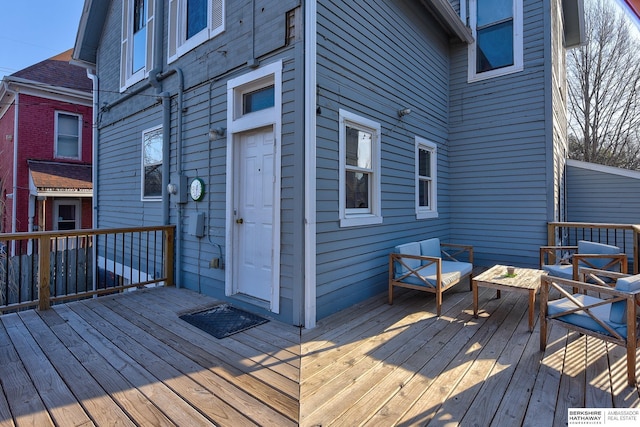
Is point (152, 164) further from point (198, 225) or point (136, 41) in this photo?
point (136, 41)

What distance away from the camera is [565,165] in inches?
291

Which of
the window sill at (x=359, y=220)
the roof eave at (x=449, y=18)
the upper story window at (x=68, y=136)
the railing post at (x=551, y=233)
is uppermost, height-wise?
the roof eave at (x=449, y=18)

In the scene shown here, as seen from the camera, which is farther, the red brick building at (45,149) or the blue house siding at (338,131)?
the red brick building at (45,149)

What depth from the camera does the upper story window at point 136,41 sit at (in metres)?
5.87

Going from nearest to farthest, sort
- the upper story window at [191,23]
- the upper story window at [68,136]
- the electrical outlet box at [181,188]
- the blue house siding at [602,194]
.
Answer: the upper story window at [191,23], the electrical outlet box at [181,188], the blue house siding at [602,194], the upper story window at [68,136]

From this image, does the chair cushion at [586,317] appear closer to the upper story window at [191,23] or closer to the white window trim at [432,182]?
the white window trim at [432,182]

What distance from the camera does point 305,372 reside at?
248cm

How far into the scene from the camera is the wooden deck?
78.3 inches

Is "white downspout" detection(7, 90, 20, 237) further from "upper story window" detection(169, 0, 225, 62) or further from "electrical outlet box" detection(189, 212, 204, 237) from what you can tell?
"electrical outlet box" detection(189, 212, 204, 237)

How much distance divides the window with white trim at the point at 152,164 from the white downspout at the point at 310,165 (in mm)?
3376

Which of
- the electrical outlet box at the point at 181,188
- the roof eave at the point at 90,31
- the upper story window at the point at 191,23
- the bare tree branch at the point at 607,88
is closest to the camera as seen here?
the upper story window at the point at 191,23

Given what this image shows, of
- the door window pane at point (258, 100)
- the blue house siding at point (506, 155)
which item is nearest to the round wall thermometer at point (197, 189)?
the door window pane at point (258, 100)

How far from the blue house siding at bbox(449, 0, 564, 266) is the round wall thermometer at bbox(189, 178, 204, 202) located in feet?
16.4

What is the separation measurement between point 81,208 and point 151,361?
33.0ft
